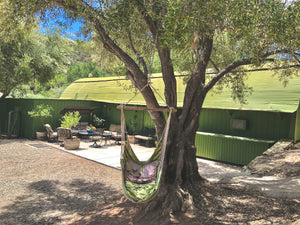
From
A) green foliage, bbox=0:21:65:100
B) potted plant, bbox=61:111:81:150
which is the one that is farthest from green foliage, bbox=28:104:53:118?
green foliage, bbox=0:21:65:100

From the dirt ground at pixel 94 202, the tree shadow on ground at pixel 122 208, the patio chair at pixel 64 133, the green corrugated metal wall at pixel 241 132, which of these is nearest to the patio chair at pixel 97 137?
the patio chair at pixel 64 133

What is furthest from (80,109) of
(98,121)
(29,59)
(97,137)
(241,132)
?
(241,132)

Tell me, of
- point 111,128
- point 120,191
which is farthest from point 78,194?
point 111,128

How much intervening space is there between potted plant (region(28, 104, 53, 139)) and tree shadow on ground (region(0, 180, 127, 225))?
826 centimetres

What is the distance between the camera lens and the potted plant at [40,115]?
15.7 m

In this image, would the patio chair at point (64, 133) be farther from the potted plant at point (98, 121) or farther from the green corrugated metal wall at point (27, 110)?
the potted plant at point (98, 121)

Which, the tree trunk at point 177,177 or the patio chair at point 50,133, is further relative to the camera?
the patio chair at point 50,133

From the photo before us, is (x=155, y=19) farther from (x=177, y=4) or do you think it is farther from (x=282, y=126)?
(x=282, y=126)

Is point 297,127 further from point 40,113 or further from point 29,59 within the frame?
point 29,59

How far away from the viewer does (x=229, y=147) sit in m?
11.3

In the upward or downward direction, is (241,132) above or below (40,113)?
below

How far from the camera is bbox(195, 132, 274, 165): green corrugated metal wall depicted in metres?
10.5

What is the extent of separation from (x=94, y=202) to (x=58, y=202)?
36.8 inches

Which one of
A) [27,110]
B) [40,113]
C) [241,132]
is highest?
[27,110]
